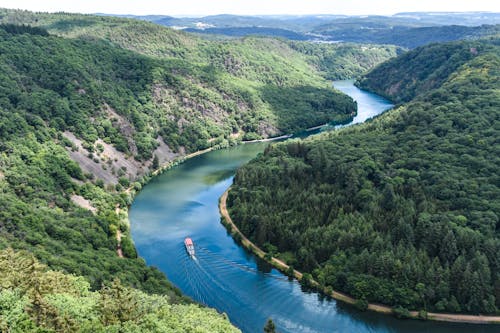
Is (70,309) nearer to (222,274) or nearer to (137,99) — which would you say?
(222,274)

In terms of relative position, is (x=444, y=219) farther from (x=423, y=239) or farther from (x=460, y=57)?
(x=460, y=57)

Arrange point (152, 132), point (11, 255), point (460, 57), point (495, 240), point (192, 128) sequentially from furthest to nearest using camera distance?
1. point (460, 57)
2. point (192, 128)
3. point (152, 132)
4. point (495, 240)
5. point (11, 255)

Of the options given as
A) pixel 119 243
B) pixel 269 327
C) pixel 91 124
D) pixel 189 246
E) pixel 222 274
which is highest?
pixel 91 124

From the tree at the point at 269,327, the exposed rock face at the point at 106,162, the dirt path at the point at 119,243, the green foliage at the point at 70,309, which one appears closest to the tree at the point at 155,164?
the exposed rock face at the point at 106,162

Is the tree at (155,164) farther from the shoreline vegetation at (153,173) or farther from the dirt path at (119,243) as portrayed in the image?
the dirt path at (119,243)

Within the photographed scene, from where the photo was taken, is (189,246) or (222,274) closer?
(222,274)

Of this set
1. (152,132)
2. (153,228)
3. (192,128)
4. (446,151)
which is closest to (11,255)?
(153,228)

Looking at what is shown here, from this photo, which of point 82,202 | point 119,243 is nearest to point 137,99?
point 82,202
